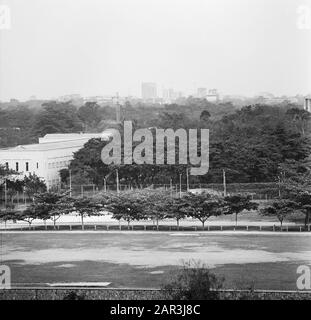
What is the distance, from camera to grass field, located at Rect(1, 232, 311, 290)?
304 inches

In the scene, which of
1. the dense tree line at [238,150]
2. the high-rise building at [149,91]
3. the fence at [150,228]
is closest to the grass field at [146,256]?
the fence at [150,228]

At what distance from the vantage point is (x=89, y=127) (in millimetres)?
9820

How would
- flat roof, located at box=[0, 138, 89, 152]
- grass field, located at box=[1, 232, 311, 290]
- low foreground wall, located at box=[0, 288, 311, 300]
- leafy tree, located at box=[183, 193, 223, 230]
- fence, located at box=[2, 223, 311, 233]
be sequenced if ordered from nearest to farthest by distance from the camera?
low foreground wall, located at box=[0, 288, 311, 300]
grass field, located at box=[1, 232, 311, 290]
fence, located at box=[2, 223, 311, 233]
leafy tree, located at box=[183, 193, 223, 230]
flat roof, located at box=[0, 138, 89, 152]

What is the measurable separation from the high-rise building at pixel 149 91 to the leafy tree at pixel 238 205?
1.50 meters

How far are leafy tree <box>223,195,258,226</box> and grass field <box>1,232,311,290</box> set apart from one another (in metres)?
0.32

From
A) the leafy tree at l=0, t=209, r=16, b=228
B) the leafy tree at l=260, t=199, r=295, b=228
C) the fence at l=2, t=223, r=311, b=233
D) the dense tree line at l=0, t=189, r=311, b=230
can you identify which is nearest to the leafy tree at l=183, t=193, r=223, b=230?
the dense tree line at l=0, t=189, r=311, b=230

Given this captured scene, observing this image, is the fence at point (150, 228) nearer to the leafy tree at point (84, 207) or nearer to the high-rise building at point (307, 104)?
the leafy tree at point (84, 207)

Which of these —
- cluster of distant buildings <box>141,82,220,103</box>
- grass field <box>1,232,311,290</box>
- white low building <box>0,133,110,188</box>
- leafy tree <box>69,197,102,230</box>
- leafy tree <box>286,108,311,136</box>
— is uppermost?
cluster of distant buildings <box>141,82,220,103</box>

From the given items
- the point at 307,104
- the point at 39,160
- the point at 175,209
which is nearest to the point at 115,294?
the point at 175,209

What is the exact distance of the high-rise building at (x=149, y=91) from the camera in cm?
888

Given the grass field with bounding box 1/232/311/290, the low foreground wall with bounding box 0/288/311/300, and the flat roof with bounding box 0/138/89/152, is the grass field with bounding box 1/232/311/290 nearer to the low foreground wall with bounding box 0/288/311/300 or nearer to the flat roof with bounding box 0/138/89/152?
the low foreground wall with bounding box 0/288/311/300

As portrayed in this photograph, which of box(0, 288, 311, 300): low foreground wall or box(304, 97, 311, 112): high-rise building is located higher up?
box(304, 97, 311, 112): high-rise building

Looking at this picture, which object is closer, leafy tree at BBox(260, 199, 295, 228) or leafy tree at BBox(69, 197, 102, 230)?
leafy tree at BBox(260, 199, 295, 228)

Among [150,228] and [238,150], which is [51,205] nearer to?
[150,228]
